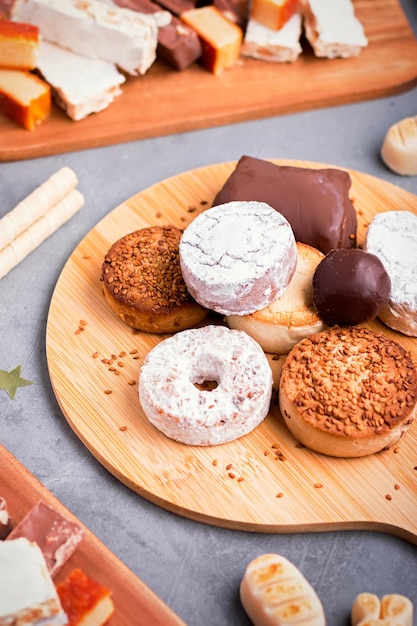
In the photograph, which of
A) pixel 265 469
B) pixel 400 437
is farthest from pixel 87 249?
pixel 400 437

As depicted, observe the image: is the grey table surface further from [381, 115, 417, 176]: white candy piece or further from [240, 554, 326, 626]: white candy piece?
[240, 554, 326, 626]: white candy piece

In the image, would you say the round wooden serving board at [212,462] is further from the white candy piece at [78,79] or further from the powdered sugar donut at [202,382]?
the white candy piece at [78,79]

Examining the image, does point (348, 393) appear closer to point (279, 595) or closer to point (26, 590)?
point (279, 595)

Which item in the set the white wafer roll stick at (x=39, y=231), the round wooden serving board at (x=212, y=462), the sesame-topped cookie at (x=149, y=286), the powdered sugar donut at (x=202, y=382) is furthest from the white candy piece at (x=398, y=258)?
the white wafer roll stick at (x=39, y=231)

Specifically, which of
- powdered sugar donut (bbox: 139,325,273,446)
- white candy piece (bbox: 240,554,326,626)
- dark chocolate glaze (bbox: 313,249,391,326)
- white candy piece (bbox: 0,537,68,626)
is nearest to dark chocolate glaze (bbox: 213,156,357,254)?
dark chocolate glaze (bbox: 313,249,391,326)

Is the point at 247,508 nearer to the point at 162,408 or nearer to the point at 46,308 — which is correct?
the point at 162,408
